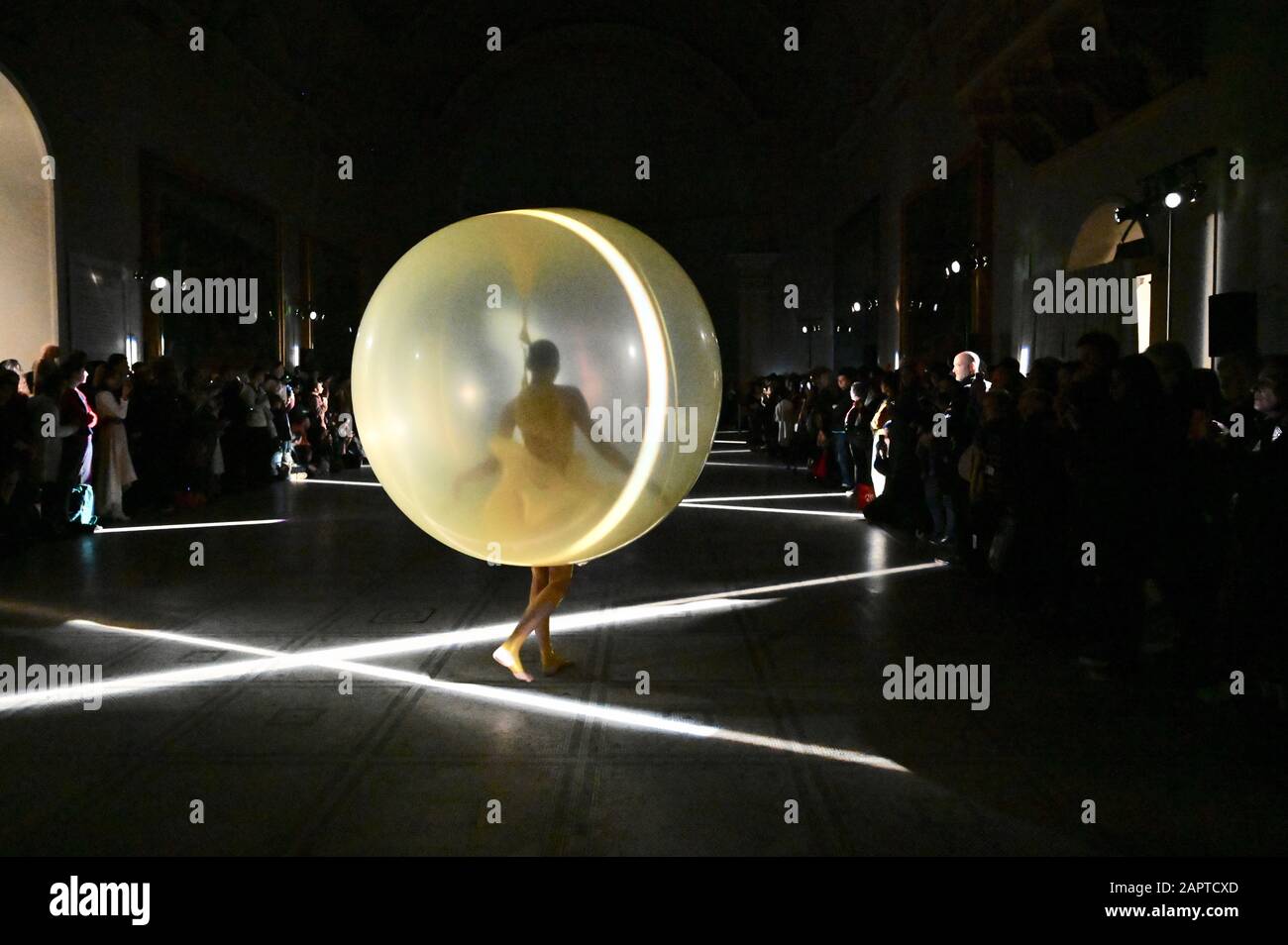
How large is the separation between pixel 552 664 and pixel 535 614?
34 centimetres

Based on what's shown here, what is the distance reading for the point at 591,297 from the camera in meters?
4.02

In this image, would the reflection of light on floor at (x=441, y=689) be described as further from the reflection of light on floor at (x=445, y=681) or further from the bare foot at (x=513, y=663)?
the bare foot at (x=513, y=663)

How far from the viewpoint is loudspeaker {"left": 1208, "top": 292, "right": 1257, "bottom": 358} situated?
9172 mm

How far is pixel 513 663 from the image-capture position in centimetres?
612

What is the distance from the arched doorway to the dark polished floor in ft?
21.2

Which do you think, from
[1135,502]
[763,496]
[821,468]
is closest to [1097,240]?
[763,496]

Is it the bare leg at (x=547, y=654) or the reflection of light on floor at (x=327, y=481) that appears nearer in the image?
the bare leg at (x=547, y=654)

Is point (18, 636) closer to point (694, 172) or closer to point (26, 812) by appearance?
point (26, 812)

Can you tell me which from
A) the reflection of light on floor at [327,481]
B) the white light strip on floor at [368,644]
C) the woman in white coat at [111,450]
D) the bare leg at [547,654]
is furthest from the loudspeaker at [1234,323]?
the reflection of light on floor at [327,481]

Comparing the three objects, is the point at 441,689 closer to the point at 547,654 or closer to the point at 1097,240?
the point at 547,654

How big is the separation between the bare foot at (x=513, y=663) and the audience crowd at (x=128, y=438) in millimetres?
5988

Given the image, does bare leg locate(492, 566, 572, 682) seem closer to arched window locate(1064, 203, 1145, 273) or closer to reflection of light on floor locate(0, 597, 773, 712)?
reflection of light on floor locate(0, 597, 773, 712)

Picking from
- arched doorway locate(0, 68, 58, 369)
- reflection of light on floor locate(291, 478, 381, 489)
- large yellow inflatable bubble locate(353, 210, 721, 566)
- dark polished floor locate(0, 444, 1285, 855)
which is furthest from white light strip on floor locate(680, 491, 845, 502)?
large yellow inflatable bubble locate(353, 210, 721, 566)

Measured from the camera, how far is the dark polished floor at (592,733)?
4090mm
